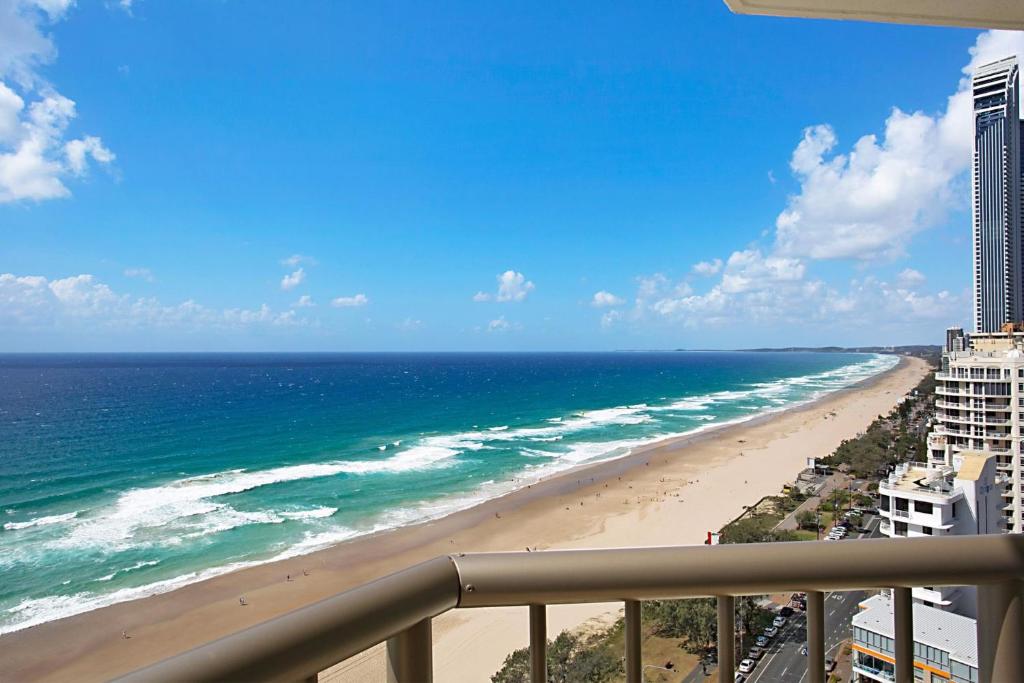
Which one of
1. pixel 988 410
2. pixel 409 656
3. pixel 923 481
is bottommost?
pixel 923 481

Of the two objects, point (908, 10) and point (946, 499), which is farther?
point (946, 499)

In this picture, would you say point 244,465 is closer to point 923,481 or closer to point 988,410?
point 923,481

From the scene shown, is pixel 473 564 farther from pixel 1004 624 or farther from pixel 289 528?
pixel 289 528

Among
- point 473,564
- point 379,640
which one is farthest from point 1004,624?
point 379,640

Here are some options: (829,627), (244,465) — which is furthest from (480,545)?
(244,465)

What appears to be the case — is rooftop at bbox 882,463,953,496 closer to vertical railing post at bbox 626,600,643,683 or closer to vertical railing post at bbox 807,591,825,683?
vertical railing post at bbox 807,591,825,683

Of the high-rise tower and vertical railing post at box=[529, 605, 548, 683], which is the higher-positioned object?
the high-rise tower

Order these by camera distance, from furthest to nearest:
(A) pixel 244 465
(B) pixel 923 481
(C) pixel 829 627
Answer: (A) pixel 244 465
(B) pixel 923 481
(C) pixel 829 627

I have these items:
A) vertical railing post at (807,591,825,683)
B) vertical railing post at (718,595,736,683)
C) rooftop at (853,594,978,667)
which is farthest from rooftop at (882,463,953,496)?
vertical railing post at (718,595,736,683)
